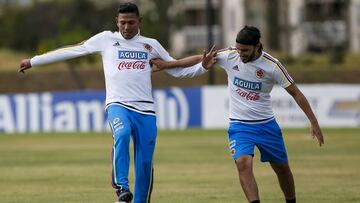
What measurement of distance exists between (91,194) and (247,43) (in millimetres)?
4379

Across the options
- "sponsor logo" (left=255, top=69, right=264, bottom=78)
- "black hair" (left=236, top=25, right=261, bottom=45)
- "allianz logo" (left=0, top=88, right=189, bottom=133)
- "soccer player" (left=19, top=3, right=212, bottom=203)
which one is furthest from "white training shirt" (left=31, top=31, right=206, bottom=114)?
"allianz logo" (left=0, top=88, right=189, bottom=133)

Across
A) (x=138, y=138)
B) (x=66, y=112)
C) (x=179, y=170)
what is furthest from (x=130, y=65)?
(x=66, y=112)

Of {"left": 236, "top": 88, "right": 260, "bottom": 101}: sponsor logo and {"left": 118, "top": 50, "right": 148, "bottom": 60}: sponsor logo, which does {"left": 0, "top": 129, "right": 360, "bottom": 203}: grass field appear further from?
{"left": 118, "top": 50, "right": 148, "bottom": 60}: sponsor logo

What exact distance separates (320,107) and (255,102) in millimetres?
21610

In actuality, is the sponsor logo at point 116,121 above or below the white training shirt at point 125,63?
below

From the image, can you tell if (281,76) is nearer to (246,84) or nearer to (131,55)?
(246,84)

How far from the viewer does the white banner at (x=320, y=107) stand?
109 ft

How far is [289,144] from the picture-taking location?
26188 mm

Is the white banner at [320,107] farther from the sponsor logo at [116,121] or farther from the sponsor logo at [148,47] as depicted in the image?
the sponsor logo at [116,121]

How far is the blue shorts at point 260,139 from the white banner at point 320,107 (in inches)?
825

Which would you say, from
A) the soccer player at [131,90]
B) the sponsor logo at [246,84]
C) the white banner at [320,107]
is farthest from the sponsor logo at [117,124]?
the white banner at [320,107]

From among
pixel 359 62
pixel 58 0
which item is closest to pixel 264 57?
pixel 359 62

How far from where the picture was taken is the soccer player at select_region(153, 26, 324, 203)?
11781 mm

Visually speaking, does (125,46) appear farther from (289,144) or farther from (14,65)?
(14,65)
